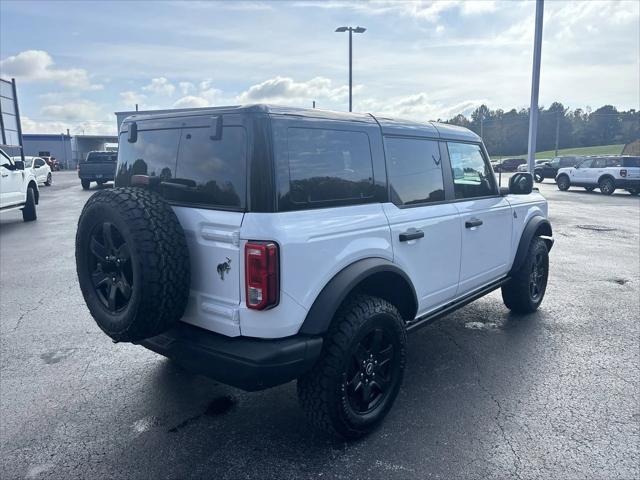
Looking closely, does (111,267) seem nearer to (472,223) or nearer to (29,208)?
(472,223)

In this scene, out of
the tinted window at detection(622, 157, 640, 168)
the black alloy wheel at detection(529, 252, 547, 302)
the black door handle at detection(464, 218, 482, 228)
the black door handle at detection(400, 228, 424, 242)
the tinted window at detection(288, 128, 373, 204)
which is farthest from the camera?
the tinted window at detection(622, 157, 640, 168)

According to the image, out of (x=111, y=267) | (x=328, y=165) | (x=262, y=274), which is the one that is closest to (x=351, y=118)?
(x=328, y=165)

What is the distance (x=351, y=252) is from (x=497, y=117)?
3856 inches

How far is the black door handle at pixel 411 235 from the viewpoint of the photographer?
3.37 m

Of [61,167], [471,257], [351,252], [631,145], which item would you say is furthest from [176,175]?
[61,167]

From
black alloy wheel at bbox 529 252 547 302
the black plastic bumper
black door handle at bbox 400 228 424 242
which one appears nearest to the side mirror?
black alloy wheel at bbox 529 252 547 302

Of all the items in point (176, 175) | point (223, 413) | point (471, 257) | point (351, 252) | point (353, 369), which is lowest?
point (223, 413)

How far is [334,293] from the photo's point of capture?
2795mm

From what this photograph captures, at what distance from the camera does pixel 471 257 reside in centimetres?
425

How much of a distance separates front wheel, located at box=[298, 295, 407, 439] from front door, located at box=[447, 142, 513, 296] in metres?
1.24

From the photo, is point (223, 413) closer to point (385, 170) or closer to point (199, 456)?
point (199, 456)

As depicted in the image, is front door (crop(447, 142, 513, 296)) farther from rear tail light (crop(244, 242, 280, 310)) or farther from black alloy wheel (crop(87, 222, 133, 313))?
black alloy wheel (crop(87, 222, 133, 313))

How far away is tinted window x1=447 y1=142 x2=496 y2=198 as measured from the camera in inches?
167

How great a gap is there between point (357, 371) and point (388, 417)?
1.70 ft
